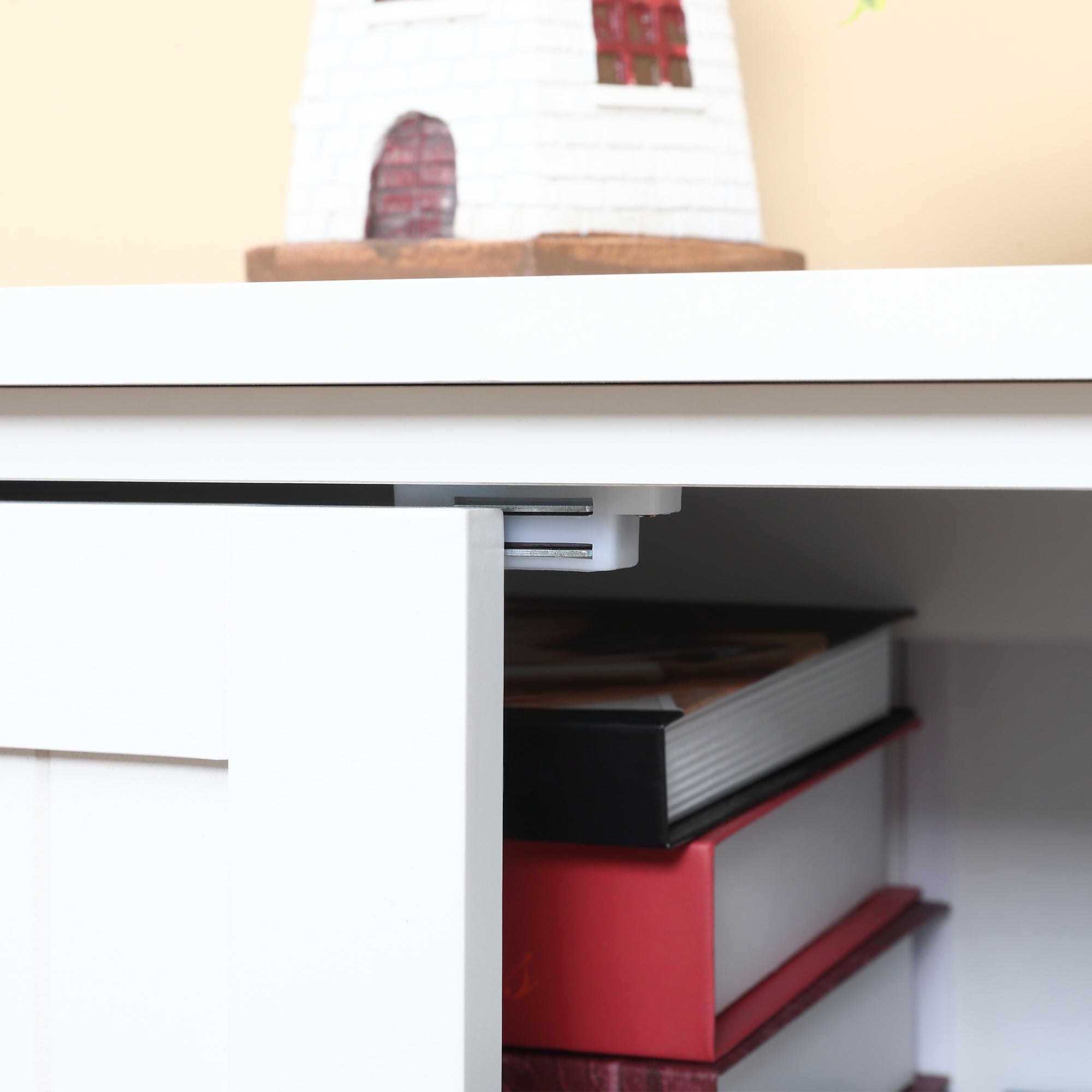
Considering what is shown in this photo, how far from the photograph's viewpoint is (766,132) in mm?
738

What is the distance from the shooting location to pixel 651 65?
0.50m

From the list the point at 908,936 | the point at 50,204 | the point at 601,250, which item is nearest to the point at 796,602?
the point at 908,936

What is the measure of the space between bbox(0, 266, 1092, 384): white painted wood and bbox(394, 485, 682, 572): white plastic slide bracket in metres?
0.04

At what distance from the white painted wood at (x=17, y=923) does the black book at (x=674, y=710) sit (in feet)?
0.50

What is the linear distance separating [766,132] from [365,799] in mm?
552

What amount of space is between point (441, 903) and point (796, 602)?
452 mm

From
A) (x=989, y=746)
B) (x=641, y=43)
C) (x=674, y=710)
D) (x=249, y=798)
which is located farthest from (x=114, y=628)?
(x=989, y=746)

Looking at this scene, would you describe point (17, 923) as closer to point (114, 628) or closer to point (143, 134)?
point (114, 628)

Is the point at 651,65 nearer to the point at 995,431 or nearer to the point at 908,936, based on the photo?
the point at 995,431

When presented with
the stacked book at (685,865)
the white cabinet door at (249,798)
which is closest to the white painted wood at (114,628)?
the white cabinet door at (249,798)

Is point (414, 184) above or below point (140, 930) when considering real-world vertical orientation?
above

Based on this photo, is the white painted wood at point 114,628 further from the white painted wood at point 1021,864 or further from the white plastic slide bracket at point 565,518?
the white painted wood at point 1021,864

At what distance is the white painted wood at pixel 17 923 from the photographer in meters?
0.33

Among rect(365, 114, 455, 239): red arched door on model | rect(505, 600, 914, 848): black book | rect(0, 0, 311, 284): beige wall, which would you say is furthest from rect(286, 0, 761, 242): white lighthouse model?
rect(0, 0, 311, 284): beige wall
